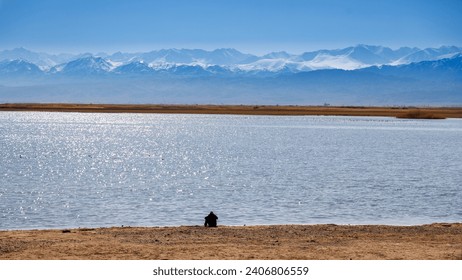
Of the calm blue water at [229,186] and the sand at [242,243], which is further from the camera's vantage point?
the calm blue water at [229,186]

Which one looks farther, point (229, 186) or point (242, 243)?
point (229, 186)

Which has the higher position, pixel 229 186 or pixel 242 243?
pixel 242 243

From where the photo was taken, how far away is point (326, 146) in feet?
222

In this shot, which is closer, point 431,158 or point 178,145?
point 431,158

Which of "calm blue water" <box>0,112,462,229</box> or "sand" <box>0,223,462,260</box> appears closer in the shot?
"sand" <box>0,223,462,260</box>

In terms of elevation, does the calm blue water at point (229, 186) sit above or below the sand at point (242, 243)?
below

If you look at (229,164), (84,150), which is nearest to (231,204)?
(229,164)

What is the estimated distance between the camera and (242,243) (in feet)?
58.6

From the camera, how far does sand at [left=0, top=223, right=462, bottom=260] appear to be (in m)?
16.1

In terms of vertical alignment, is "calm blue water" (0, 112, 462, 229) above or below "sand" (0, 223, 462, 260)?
below

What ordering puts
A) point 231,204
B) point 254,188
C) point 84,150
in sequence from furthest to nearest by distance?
point 84,150, point 254,188, point 231,204

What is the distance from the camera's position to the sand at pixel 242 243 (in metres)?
16.1
